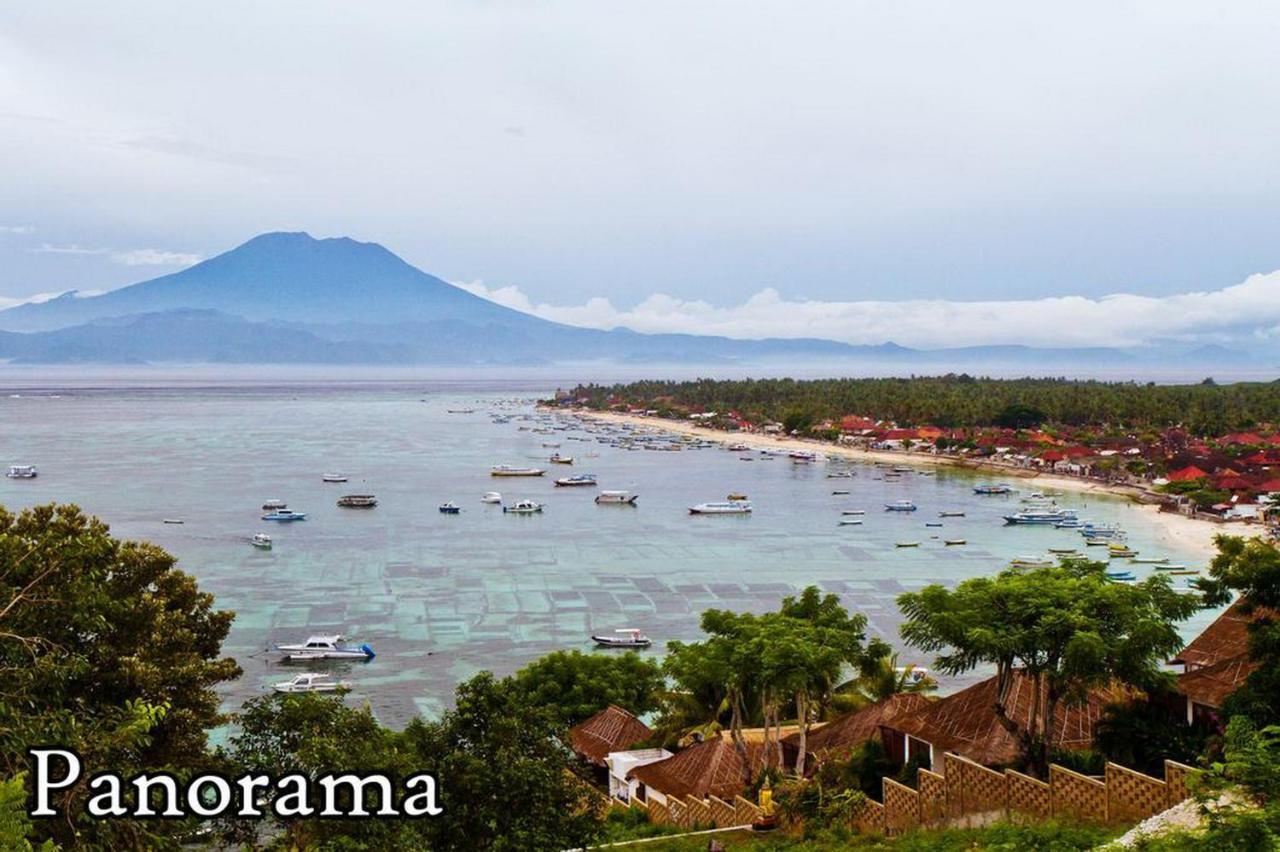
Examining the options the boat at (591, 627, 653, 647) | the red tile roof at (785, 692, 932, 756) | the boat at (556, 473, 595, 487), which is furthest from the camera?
the boat at (556, 473, 595, 487)

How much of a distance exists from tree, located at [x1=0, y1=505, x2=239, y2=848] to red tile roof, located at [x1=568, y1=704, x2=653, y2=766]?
6.03 metres

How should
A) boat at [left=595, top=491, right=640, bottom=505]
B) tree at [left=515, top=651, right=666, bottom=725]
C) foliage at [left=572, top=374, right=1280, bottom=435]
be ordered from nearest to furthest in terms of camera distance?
tree at [left=515, top=651, right=666, bottom=725], boat at [left=595, top=491, right=640, bottom=505], foliage at [left=572, top=374, right=1280, bottom=435]

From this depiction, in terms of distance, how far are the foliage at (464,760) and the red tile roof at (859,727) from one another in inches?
229

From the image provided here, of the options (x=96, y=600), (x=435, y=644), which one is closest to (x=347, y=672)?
(x=435, y=644)

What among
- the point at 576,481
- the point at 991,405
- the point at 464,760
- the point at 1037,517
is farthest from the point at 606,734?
the point at 991,405

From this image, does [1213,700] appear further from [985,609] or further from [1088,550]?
[1088,550]

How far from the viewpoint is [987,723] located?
13234mm

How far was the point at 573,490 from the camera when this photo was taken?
238 ft

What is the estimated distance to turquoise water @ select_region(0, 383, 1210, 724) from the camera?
107 ft

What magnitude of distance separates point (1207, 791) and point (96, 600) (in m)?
10.0

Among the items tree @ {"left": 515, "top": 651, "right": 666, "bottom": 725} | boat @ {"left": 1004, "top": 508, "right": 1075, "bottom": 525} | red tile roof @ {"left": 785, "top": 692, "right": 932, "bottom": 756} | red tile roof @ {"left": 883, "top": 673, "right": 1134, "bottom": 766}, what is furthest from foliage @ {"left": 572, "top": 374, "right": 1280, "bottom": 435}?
red tile roof @ {"left": 883, "top": 673, "right": 1134, "bottom": 766}

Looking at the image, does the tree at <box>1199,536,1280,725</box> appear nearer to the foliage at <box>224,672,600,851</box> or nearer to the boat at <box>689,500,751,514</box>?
the foliage at <box>224,672,600,851</box>

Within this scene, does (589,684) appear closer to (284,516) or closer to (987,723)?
(987,723)

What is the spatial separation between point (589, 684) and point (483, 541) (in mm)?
30260
